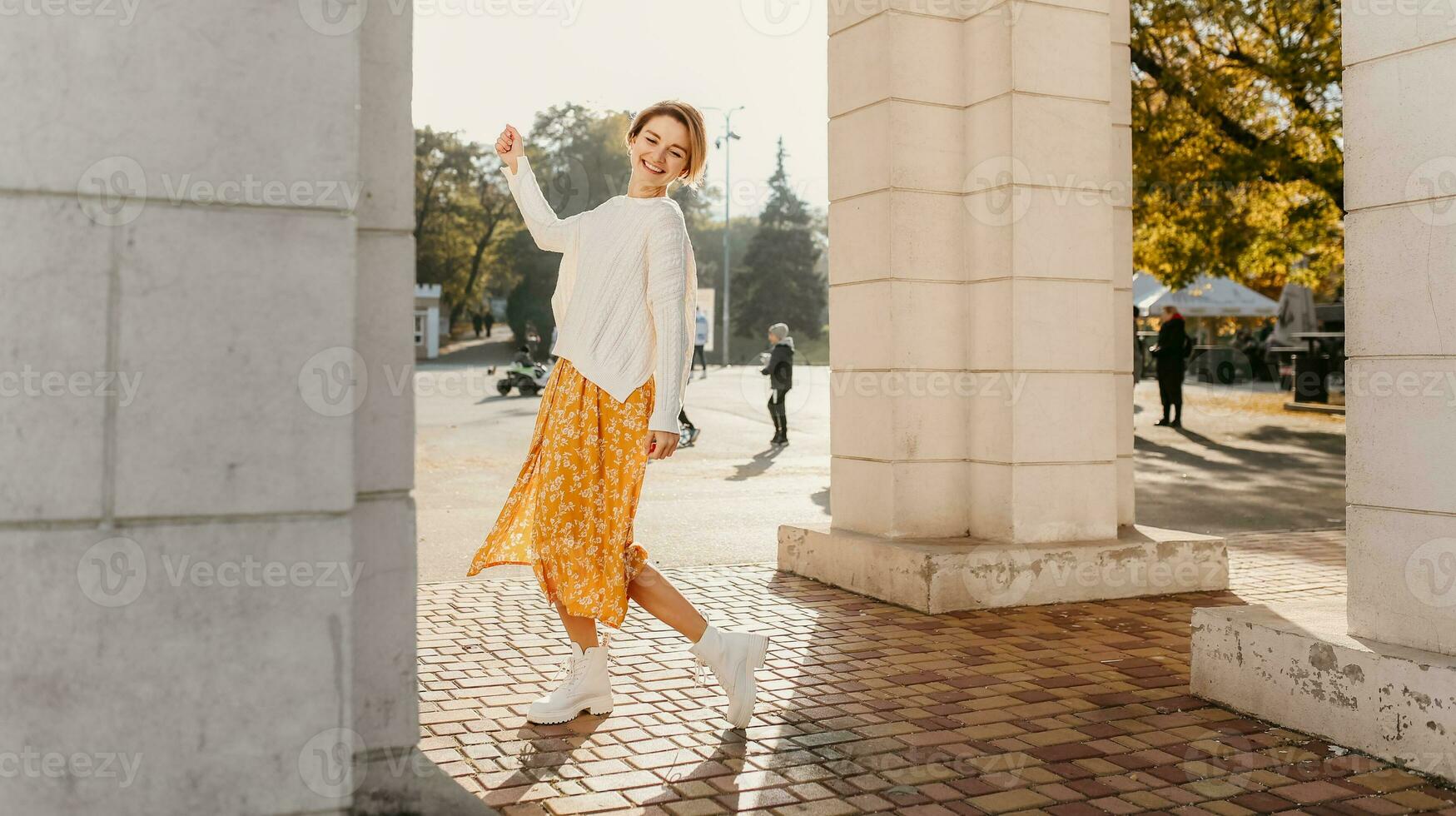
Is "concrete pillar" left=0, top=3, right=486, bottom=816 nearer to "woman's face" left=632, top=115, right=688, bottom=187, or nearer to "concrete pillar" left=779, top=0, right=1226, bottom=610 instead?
"woman's face" left=632, top=115, right=688, bottom=187

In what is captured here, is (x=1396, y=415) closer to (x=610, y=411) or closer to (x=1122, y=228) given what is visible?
(x=610, y=411)

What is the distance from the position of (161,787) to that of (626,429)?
1.91 m

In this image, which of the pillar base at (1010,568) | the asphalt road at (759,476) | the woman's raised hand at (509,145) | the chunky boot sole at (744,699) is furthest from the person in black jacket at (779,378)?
the woman's raised hand at (509,145)

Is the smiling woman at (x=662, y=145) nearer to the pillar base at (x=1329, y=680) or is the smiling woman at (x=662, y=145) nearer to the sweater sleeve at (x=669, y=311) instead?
the sweater sleeve at (x=669, y=311)

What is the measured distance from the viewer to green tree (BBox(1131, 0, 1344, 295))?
762 inches

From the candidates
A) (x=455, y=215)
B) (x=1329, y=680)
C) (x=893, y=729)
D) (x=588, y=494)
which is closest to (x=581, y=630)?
(x=588, y=494)

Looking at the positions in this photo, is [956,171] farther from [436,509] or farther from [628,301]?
[436,509]

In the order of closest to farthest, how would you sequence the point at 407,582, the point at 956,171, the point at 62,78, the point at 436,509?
the point at 62,78 < the point at 407,582 < the point at 956,171 < the point at 436,509

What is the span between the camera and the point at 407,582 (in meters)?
A: 2.88

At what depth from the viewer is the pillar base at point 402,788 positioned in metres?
2.84

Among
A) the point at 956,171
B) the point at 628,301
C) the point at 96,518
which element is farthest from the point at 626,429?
the point at 956,171

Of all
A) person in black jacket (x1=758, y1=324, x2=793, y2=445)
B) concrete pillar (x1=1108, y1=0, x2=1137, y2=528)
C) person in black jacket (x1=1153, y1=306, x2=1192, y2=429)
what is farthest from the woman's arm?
person in black jacket (x1=1153, y1=306, x2=1192, y2=429)

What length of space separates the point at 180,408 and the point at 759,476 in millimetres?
10830

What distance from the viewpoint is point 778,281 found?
72.4 m
